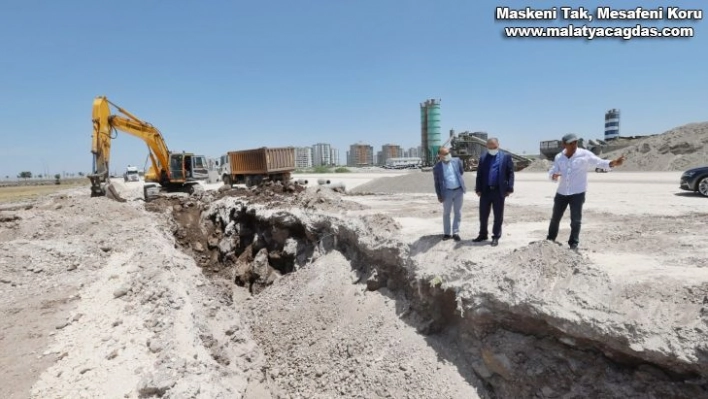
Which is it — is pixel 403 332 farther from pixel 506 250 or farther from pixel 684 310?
pixel 684 310

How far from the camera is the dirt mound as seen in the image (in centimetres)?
2401

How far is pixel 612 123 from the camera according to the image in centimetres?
5775

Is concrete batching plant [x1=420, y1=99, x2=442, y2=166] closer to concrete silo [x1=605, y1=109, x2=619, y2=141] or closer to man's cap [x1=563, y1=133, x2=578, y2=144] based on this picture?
concrete silo [x1=605, y1=109, x2=619, y2=141]

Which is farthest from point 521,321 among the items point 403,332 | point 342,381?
point 342,381

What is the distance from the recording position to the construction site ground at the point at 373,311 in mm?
3926

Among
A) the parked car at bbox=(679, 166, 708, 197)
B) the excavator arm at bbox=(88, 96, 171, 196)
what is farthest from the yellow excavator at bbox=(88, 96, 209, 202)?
the parked car at bbox=(679, 166, 708, 197)

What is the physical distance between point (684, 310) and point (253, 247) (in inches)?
392

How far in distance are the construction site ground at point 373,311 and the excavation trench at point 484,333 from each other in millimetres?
21

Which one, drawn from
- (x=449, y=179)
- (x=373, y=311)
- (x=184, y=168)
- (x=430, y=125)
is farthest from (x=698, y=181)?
(x=430, y=125)

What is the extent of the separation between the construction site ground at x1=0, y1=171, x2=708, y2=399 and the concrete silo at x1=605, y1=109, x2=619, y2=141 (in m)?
57.3

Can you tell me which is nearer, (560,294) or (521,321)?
(560,294)

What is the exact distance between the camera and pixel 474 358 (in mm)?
4922

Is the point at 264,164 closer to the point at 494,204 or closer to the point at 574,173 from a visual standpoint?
the point at 494,204

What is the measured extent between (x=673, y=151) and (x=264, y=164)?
27.7 m
